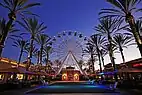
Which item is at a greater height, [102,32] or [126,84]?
[102,32]

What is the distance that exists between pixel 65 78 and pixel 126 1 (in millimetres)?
55139

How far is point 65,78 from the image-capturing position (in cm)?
7750

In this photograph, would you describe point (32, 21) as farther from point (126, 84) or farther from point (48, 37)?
point (126, 84)

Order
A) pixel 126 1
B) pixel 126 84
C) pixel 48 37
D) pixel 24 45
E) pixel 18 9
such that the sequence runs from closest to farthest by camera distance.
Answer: pixel 126 84 < pixel 126 1 < pixel 18 9 < pixel 48 37 < pixel 24 45

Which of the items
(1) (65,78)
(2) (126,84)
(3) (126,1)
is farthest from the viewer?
(1) (65,78)

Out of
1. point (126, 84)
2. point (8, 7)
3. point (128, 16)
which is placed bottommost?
point (126, 84)

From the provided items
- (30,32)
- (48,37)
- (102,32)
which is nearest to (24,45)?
(48,37)

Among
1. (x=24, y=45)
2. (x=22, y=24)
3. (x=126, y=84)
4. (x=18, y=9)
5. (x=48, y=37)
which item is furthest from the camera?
(x=24, y=45)

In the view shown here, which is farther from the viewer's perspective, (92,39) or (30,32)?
(92,39)

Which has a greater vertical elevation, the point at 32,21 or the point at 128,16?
the point at 32,21

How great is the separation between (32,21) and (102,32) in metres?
18.4

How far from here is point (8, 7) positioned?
29438 millimetres

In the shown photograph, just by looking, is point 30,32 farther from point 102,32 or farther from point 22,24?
point 102,32

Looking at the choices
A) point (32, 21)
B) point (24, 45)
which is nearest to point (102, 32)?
point (32, 21)
